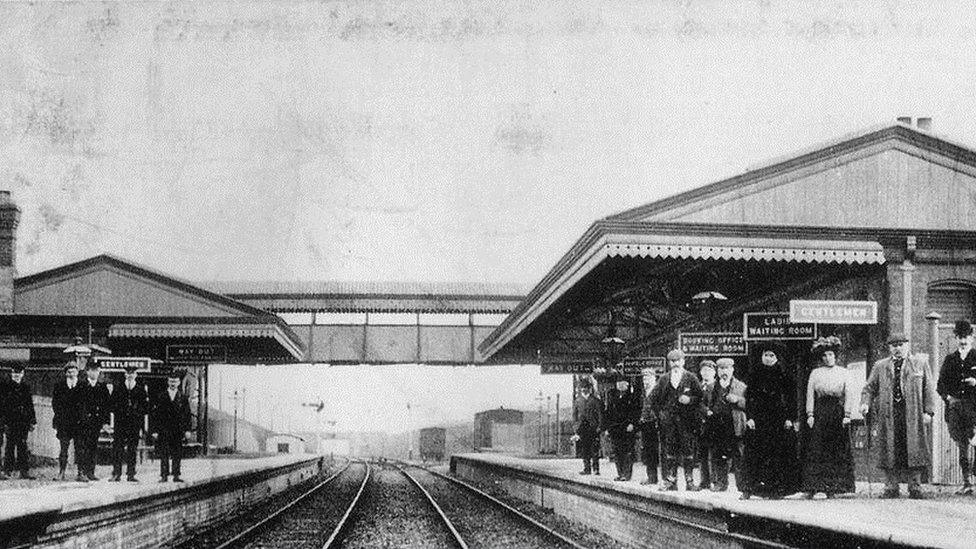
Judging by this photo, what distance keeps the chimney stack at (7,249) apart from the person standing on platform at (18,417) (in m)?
15.2

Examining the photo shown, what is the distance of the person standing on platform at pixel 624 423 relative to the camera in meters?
16.4

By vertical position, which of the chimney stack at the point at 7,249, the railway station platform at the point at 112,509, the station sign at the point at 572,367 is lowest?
the railway station platform at the point at 112,509

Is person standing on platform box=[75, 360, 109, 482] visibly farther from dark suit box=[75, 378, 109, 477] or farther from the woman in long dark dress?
the woman in long dark dress

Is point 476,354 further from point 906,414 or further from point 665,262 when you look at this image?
point 906,414

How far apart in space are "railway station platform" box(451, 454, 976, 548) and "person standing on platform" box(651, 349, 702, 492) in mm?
666

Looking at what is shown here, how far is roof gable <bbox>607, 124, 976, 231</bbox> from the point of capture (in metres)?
17.6

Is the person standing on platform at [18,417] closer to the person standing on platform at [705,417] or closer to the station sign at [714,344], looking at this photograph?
the station sign at [714,344]

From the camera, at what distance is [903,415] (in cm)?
1218

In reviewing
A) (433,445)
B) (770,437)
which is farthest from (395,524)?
(433,445)

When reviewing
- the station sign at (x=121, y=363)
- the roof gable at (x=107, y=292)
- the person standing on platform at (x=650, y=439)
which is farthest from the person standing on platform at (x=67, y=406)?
the roof gable at (x=107, y=292)

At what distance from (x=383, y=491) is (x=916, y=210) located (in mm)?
16573

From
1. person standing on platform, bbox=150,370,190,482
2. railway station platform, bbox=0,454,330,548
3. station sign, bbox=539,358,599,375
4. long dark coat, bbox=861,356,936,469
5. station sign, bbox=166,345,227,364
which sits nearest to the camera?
railway station platform, bbox=0,454,330,548

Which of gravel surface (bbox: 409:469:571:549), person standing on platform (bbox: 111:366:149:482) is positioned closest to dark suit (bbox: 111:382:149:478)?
person standing on platform (bbox: 111:366:149:482)

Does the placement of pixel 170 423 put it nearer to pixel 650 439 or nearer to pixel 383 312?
pixel 650 439
